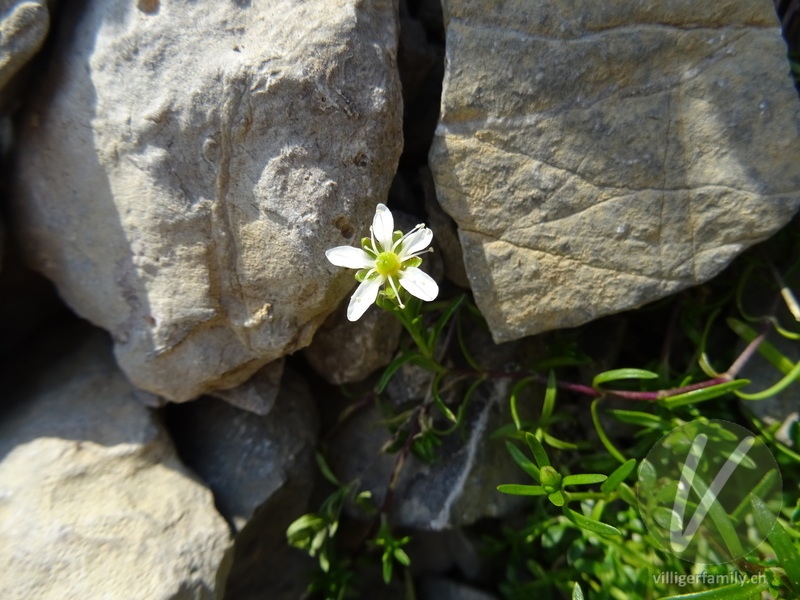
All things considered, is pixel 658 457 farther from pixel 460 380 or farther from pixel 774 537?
pixel 460 380

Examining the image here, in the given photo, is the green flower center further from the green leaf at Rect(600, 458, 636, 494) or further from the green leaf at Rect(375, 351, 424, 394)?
the green leaf at Rect(600, 458, 636, 494)

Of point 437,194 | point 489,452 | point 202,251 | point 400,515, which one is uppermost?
point 437,194

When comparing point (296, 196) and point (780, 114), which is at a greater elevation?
point (780, 114)

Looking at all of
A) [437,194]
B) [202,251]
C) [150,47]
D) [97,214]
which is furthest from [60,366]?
[437,194]

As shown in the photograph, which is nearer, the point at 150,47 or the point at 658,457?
the point at 150,47

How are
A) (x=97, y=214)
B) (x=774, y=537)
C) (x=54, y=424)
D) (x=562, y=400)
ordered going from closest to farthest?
1. (x=774, y=537)
2. (x=97, y=214)
3. (x=54, y=424)
4. (x=562, y=400)

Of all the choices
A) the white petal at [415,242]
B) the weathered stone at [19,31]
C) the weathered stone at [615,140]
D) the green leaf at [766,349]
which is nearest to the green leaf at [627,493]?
the weathered stone at [615,140]

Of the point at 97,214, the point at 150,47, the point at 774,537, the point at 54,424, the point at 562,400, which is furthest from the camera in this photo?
the point at 562,400

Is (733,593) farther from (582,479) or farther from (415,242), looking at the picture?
(415,242)
